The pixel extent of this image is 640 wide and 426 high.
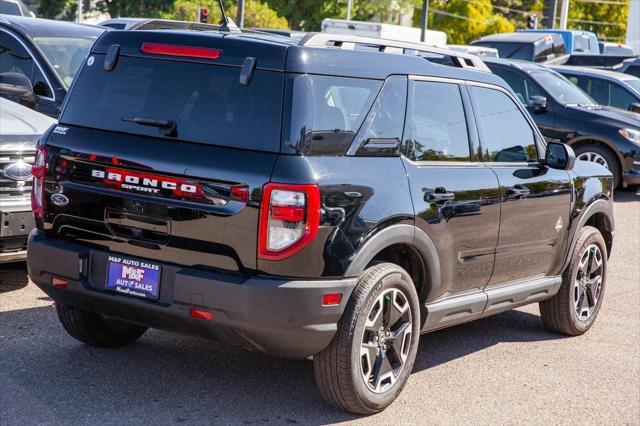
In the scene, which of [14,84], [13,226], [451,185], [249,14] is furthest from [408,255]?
[249,14]

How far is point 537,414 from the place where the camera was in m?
5.64

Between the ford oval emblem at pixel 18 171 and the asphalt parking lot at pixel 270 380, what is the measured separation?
0.84 metres

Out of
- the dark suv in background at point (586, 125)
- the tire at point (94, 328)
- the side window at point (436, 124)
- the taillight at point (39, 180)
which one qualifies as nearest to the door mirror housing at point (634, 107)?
the dark suv in background at point (586, 125)

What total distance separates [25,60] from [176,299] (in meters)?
5.46

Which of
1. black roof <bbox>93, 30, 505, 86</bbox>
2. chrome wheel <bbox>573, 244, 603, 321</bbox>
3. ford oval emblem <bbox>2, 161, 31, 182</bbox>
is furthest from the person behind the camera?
chrome wheel <bbox>573, 244, 603, 321</bbox>

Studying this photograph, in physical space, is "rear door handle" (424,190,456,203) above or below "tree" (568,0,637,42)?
below

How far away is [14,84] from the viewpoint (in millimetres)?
8859

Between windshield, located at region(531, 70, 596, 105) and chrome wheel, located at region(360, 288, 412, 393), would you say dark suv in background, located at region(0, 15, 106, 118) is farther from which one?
windshield, located at region(531, 70, 596, 105)

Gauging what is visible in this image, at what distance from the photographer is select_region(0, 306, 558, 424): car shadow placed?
5109 millimetres

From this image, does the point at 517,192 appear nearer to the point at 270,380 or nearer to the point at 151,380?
the point at 270,380

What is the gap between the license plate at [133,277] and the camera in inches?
198

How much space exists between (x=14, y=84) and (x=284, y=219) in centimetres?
488

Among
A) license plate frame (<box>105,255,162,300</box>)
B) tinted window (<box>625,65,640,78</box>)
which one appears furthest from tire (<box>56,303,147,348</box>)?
tinted window (<box>625,65,640,78</box>)

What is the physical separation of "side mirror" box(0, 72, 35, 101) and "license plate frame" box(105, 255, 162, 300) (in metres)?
4.17
